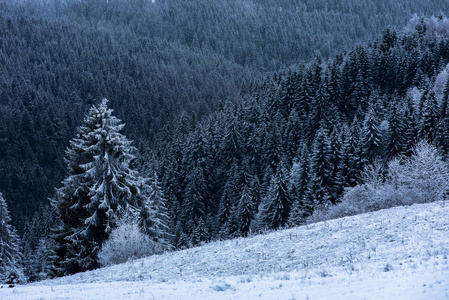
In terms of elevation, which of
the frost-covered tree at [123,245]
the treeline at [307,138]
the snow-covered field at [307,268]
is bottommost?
the treeline at [307,138]

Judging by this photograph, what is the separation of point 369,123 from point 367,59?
3848 cm

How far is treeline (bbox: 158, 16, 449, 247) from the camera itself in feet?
180

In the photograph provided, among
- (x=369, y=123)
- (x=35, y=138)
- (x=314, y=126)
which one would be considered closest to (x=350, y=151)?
(x=369, y=123)

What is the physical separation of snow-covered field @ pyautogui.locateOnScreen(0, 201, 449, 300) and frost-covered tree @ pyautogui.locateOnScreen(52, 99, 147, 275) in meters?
5.27

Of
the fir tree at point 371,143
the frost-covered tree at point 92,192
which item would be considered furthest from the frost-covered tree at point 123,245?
the fir tree at point 371,143

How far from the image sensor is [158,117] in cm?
19050

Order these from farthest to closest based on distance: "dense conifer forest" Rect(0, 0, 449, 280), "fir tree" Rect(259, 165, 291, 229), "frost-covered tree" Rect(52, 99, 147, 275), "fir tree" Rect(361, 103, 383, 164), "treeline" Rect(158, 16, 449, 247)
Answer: "fir tree" Rect(361, 103, 383, 164)
"treeline" Rect(158, 16, 449, 247)
"fir tree" Rect(259, 165, 291, 229)
"dense conifer forest" Rect(0, 0, 449, 280)
"frost-covered tree" Rect(52, 99, 147, 275)

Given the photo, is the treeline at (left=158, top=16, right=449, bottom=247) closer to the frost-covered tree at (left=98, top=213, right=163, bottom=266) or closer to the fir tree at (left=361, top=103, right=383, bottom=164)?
the fir tree at (left=361, top=103, right=383, bottom=164)

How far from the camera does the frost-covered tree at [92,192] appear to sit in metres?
21.4

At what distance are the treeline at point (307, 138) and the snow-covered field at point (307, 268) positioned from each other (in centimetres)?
2783

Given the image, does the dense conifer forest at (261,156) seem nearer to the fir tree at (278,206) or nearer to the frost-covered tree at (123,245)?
the fir tree at (278,206)

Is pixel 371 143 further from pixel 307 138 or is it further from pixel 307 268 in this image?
pixel 307 268

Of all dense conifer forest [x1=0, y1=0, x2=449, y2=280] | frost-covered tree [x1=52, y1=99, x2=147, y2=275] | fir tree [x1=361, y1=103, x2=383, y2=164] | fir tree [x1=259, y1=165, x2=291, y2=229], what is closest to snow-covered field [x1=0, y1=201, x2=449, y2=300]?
frost-covered tree [x1=52, y1=99, x2=147, y2=275]

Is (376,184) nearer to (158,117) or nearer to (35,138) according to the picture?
(158,117)
